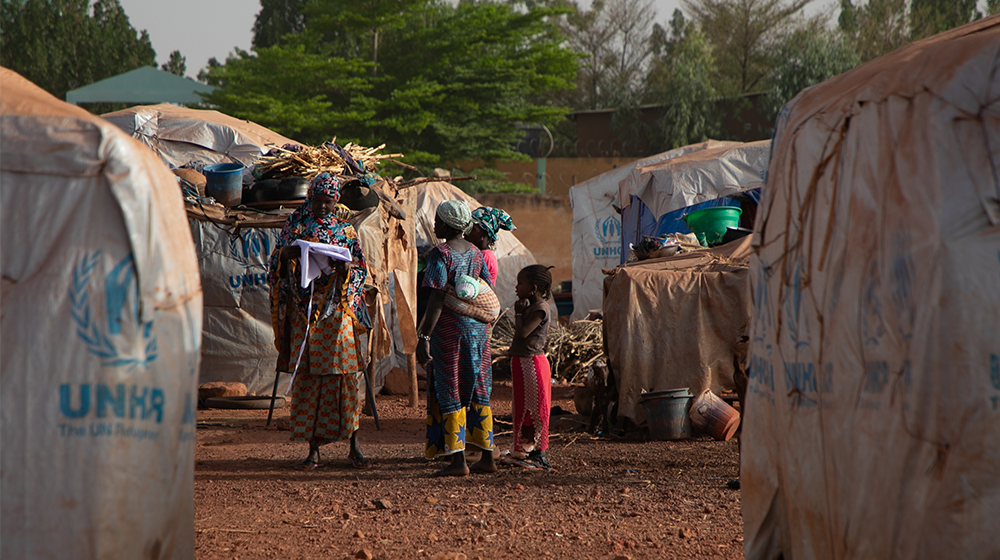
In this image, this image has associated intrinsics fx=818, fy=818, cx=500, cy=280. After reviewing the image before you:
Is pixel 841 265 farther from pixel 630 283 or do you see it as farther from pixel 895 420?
pixel 630 283

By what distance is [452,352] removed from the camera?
4.91 meters

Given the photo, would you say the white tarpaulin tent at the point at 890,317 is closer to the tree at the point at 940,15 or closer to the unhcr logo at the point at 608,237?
the unhcr logo at the point at 608,237

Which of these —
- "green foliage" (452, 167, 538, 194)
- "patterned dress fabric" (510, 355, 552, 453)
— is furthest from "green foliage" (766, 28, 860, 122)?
"patterned dress fabric" (510, 355, 552, 453)

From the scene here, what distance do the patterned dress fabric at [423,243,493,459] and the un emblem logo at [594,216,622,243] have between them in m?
10.1

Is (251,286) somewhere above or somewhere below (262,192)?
below

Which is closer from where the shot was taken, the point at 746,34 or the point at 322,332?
the point at 322,332

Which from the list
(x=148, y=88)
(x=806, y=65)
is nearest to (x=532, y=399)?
(x=806, y=65)

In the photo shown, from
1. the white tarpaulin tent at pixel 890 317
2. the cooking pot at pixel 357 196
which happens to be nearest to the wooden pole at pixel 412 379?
the cooking pot at pixel 357 196

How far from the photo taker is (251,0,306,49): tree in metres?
25.9

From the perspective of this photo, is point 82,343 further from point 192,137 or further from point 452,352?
point 192,137

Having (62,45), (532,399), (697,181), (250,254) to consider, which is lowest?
(532,399)

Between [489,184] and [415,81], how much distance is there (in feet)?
9.42

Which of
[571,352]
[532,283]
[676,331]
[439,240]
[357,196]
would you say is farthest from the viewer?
[439,240]

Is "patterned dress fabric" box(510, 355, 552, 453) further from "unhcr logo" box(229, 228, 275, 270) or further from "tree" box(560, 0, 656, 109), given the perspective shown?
"tree" box(560, 0, 656, 109)
